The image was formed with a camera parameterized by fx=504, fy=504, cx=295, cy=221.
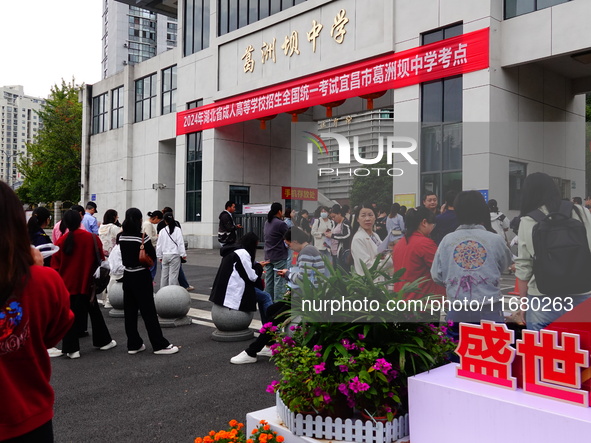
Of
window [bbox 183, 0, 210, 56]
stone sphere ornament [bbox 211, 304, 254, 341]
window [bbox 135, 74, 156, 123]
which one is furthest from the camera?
window [bbox 135, 74, 156, 123]

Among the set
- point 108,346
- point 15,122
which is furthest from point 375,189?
point 15,122

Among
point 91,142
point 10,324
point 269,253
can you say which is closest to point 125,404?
point 10,324

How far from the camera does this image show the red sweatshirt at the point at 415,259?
2.93m

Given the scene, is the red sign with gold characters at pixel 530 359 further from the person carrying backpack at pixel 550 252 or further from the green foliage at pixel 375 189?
the green foliage at pixel 375 189

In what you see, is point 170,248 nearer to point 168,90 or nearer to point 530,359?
point 530,359

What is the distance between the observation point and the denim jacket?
311 cm

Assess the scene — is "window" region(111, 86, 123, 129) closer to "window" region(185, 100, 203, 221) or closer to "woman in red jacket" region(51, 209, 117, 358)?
"window" region(185, 100, 203, 221)

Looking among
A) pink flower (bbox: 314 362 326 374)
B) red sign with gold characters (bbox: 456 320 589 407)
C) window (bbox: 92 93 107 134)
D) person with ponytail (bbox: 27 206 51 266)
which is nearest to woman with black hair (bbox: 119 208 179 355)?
person with ponytail (bbox: 27 206 51 266)

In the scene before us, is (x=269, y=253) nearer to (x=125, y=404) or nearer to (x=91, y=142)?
(x=125, y=404)

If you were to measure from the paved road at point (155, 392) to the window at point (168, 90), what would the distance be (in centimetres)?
2233

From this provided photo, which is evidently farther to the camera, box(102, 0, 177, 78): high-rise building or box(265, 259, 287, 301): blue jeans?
box(102, 0, 177, 78): high-rise building

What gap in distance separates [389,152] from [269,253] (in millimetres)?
5875

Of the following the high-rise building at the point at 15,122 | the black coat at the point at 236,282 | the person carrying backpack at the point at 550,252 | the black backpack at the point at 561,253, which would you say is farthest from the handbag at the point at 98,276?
the high-rise building at the point at 15,122

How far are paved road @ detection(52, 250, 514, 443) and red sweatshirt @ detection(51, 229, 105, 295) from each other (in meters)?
0.91
